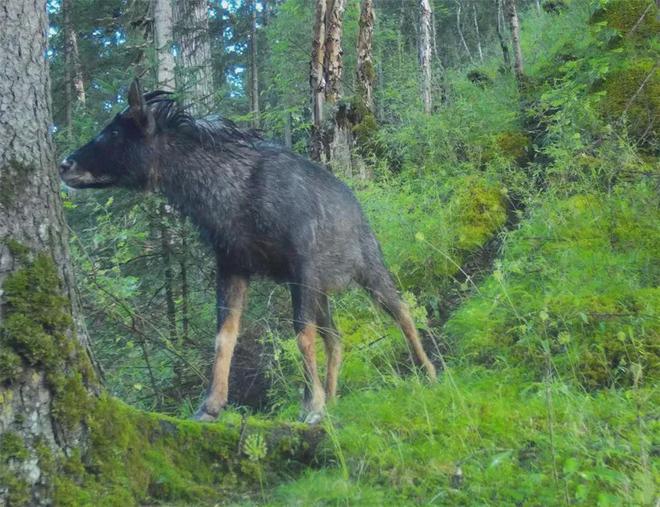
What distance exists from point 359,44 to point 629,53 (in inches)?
214

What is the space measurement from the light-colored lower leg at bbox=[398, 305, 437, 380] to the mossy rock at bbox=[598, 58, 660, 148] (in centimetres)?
410

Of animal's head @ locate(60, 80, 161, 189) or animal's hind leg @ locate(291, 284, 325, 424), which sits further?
animal's head @ locate(60, 80, 161, 189)

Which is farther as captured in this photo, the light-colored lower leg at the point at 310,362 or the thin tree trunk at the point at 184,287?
the thin tree trunk at the point at 184,287

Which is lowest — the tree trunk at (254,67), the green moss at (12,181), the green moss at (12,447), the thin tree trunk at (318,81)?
the green moss at (12,447)

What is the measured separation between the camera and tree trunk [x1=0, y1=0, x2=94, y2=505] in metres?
3.38

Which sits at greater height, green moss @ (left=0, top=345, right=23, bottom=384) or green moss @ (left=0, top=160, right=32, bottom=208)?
green moss @ (left=0, top=160, right=32, bottom=208)

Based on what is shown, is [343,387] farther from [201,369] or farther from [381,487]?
[381,487]

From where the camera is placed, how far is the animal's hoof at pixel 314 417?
5090mm

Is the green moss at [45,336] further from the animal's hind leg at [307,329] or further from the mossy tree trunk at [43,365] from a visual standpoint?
the animal's hind leg at [307,329]

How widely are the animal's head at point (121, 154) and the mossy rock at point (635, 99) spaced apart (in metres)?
5.88

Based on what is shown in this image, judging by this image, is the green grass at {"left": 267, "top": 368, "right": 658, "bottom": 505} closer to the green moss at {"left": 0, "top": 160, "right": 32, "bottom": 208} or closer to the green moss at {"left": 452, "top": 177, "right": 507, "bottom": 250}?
the green moss at {"left": 0, "top": 160, "right": 32, "bottom": 208}

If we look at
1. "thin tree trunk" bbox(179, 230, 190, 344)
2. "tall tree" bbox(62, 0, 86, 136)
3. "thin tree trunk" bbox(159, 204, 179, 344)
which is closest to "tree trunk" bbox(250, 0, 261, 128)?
"tall tree" bbox(62, 0, 86, 136)

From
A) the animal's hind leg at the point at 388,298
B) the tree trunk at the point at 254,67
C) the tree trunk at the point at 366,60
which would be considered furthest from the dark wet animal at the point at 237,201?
the tree trunk at the point at 254,67

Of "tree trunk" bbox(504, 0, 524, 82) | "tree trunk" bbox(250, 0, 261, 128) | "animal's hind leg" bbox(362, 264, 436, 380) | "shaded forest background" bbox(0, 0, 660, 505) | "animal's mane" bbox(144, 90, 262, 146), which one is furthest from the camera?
"tree trunk" bbox(250, 0, 261, 128)
